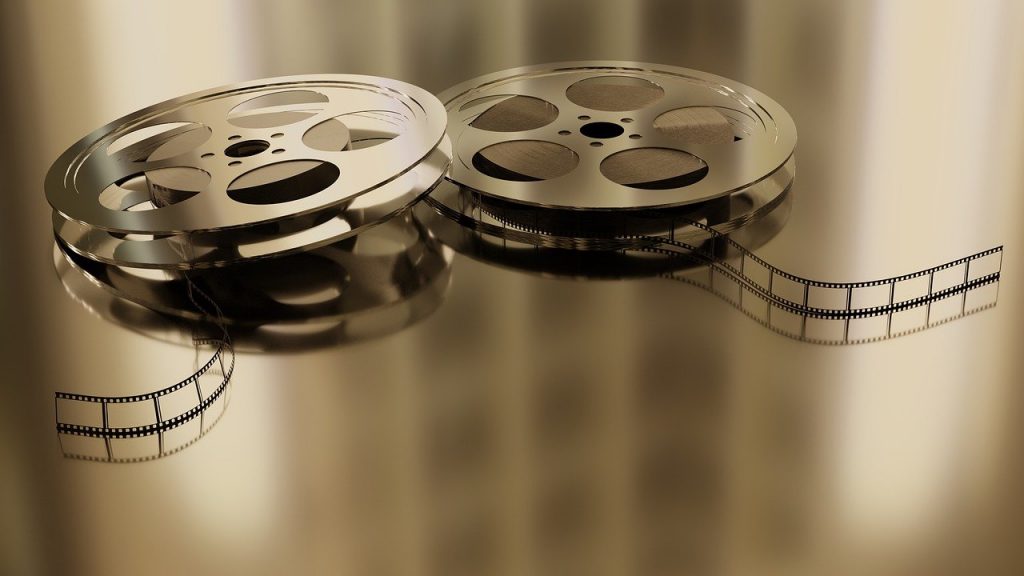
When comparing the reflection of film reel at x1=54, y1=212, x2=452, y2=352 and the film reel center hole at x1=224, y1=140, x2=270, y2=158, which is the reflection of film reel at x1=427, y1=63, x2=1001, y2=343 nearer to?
the reflection of film reel at x1=54, y1=212, x2=452, y2=352

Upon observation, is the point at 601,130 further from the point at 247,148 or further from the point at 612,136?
the point at 247,148

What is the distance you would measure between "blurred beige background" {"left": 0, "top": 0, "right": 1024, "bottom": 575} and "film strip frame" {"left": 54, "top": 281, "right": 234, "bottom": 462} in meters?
0.02

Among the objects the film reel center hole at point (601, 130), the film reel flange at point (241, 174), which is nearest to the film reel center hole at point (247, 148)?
the film reel flange at point (241, 174)

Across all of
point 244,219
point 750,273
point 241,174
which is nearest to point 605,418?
point 750,273

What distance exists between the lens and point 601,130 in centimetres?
186

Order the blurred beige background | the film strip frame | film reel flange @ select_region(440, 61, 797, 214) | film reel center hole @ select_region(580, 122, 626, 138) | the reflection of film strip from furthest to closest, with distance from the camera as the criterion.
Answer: film reel center hole @ select_region(580, 122, 626, 138) < film reel flange @ select_region(440, 61, 797, 214) < the reflection of film strip < the film strip frame < the blurred beige background

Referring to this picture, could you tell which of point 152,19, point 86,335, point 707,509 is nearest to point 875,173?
point 707,509


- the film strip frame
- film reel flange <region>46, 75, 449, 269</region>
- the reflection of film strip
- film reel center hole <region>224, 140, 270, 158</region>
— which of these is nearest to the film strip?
the reflection of film strip

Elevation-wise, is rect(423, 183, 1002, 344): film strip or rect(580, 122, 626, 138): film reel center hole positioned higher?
rect(580, 122, 626, 138): film reel center hole

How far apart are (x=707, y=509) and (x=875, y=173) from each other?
0.76m

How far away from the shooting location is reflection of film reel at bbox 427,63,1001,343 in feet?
5.28

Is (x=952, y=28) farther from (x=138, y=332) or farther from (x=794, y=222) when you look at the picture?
(x=138, y=332)

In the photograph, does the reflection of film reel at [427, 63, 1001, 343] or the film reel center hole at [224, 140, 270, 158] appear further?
the film reel center hole at [224, 140, 270, 158]

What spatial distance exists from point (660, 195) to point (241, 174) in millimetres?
514
